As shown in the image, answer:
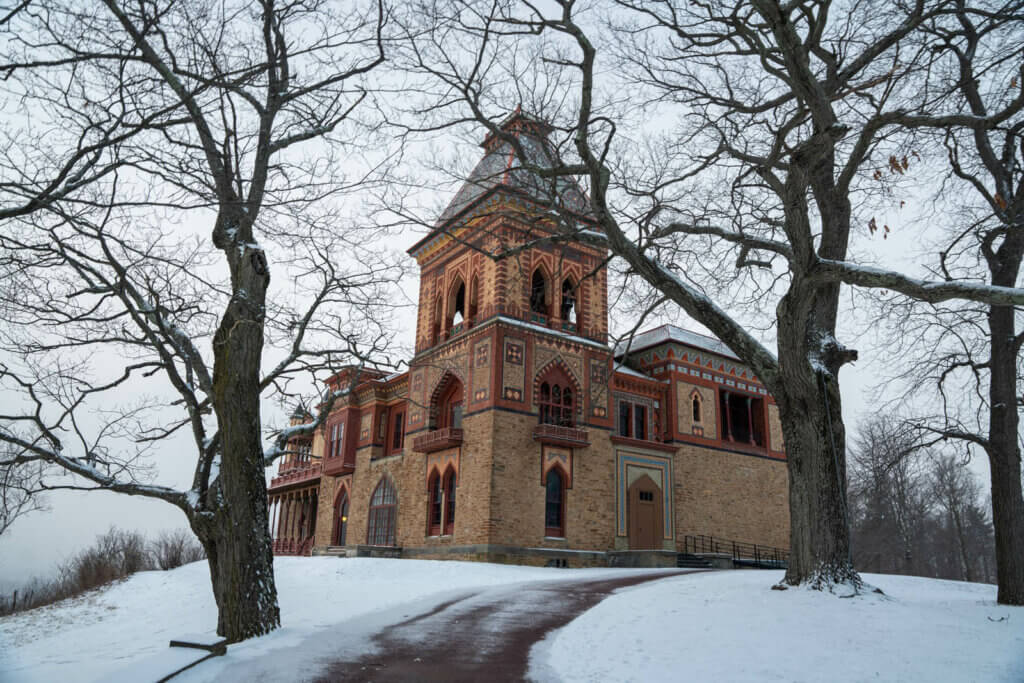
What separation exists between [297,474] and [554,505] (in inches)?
750

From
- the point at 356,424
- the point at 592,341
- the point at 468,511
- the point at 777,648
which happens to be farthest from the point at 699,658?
the point at 356,424

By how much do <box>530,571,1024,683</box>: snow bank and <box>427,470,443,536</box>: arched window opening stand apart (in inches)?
625

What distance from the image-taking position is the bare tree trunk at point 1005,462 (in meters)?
10.2

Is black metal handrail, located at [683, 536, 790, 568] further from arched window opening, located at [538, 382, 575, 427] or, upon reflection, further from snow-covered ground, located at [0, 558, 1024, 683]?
snow-covered ground, located at [0, 558, 1024, 683]

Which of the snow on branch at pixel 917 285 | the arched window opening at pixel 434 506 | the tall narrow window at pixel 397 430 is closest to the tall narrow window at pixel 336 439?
Answer: the tall narrow window at pixel 397 430

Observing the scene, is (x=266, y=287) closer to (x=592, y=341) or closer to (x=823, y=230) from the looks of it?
(x=823, y=230)

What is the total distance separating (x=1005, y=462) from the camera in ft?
34.6

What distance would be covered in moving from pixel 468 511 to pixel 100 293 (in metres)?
15.4

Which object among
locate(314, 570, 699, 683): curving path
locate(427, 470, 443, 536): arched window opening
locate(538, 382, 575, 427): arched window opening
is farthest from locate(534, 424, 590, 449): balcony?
locate(314, 570, 699, 683): curving path

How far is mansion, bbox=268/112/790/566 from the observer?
2306 centimetres

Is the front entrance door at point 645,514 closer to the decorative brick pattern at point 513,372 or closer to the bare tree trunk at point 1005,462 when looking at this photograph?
the decorative brick pattern at point 513,372

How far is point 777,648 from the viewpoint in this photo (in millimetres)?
6555

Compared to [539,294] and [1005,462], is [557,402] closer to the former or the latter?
[539,294]

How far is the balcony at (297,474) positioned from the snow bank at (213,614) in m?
14.2
